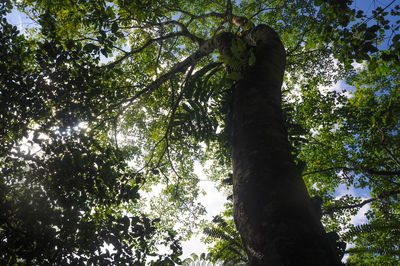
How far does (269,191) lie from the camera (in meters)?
1.23

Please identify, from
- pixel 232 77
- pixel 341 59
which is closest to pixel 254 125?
pixel 232 77

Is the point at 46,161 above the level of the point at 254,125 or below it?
above

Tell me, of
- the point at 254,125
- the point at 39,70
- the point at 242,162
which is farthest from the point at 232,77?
the point at 39,70

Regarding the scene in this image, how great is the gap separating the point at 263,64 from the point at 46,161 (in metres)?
3.26

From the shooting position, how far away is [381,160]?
714cm

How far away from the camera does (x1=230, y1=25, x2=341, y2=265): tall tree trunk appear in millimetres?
1033

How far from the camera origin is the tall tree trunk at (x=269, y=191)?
1.03m

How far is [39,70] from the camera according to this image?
3.47 meters


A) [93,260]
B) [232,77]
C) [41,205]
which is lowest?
[93,260]

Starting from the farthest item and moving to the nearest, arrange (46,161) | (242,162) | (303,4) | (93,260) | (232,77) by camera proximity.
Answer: (303,4) < (46,161) < (93,260) < (232,77) < (242,162)

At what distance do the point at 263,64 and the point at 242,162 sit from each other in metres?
1.19

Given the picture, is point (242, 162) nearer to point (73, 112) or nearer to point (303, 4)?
point (73, 112)

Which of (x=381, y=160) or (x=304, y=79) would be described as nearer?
(x=381, y=160)

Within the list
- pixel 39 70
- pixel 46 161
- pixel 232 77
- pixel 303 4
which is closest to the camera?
pixel 232 77
